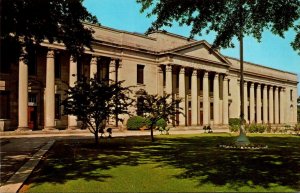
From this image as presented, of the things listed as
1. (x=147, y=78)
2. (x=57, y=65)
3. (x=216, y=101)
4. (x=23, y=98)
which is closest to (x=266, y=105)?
(x=216, y=101)

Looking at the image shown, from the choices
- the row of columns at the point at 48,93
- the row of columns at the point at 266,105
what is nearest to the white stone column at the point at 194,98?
the row of columns at the point at 48,93

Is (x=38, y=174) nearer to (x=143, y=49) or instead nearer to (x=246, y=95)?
(x=143, y=49)

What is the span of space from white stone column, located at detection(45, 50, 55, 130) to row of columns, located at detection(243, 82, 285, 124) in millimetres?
40699

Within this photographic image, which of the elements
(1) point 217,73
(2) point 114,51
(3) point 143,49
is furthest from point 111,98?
(1) point 217,73

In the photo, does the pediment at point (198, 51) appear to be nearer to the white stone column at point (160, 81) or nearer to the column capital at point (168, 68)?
the column capital at point (168, 68)

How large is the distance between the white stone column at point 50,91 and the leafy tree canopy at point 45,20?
798 inches

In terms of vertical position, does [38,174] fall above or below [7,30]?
below

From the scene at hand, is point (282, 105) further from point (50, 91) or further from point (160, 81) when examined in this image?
point (50, 91)

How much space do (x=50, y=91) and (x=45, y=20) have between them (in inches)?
922

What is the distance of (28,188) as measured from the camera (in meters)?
9.43

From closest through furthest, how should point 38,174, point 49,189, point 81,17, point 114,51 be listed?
1. point 49,189
2. point 38,174
3. point 81,17
4. point 114,51

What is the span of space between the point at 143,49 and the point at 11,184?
1622 inches

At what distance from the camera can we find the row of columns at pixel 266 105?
2848 inches

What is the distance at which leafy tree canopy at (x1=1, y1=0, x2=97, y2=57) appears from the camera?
14570 mm
